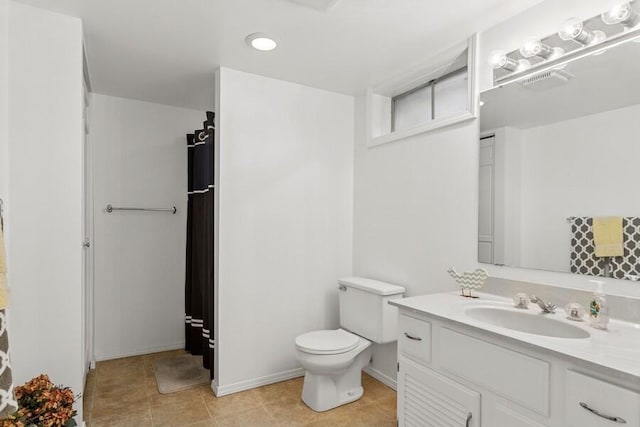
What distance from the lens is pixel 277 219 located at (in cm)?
287

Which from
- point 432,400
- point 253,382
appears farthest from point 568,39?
point 253,382

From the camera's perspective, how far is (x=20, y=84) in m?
1.91

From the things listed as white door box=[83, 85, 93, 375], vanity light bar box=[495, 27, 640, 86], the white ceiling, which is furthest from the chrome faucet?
white door box=[83, 85, 93, 375]

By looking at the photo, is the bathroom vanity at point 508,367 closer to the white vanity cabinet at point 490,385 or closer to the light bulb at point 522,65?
the white vanity cabinet at point 490,385

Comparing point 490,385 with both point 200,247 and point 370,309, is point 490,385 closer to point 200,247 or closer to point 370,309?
point 370,309

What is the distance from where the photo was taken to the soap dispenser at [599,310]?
4.78ft

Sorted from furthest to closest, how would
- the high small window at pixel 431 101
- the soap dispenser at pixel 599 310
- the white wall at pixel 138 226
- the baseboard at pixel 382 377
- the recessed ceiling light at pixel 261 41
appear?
the white wall at pixel 138 226
the baseboard at pixel 382 377
the high small window at pixel 431 101
the recessed ceiling light at pixel 261 41
the soap dispenser at pixel 599 310

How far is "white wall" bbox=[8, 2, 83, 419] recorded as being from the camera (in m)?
1.89

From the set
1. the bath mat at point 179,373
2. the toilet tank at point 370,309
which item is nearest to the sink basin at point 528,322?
the toilet tank at point 370,309

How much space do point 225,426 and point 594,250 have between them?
2124 mm

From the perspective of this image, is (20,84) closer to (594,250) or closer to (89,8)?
(89,8)

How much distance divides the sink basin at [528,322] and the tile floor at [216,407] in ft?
3.12

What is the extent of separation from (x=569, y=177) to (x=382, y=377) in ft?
6.23

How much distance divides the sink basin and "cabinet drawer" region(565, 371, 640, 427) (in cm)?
33
